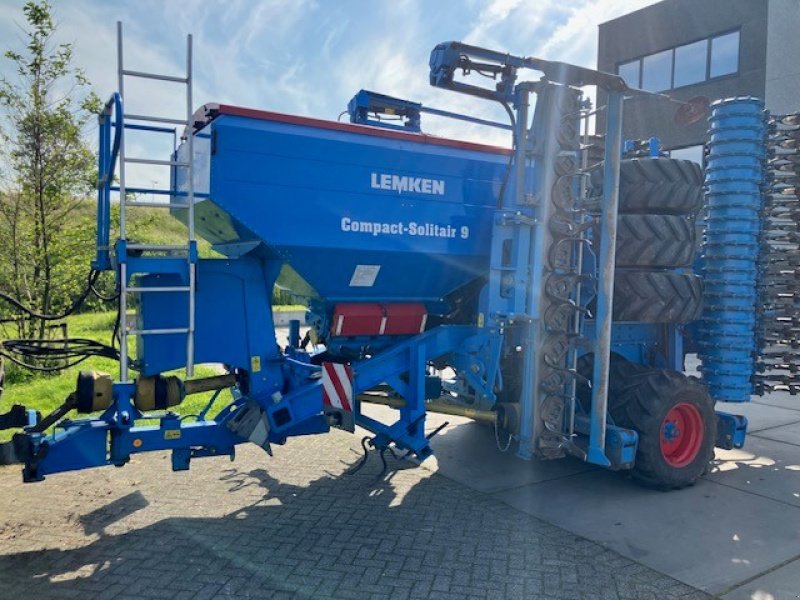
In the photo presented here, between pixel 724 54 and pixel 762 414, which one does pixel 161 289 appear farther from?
pixel 724 54

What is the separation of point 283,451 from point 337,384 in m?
1.76

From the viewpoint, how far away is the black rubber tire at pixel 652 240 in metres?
5.31

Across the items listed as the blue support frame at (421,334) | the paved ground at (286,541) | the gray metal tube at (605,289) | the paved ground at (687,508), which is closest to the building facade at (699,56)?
the paved ground at (687,508)

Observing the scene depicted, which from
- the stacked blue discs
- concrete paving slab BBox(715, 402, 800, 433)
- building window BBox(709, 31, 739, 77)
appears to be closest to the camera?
the stacked blue discs

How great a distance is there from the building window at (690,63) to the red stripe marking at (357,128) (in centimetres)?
1414

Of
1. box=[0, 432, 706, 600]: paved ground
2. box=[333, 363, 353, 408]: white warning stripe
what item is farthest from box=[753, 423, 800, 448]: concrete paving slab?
box=[333, 363, 353, 408]: white warning stripe

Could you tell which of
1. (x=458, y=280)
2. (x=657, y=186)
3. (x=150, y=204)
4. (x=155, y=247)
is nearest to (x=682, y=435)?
(x=657, y=186)

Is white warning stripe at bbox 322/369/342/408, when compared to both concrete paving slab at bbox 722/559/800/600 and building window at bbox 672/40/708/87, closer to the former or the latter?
concrete paving slab at bbox 722/559/800/600

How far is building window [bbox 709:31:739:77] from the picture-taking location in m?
15.9

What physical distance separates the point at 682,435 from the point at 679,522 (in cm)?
104

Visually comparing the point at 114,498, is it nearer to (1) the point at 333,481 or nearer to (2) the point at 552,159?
(1) the point at 333,481

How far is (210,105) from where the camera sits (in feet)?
14.3

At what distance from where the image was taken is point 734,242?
5.69m

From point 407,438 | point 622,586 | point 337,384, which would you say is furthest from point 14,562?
point 622,586
